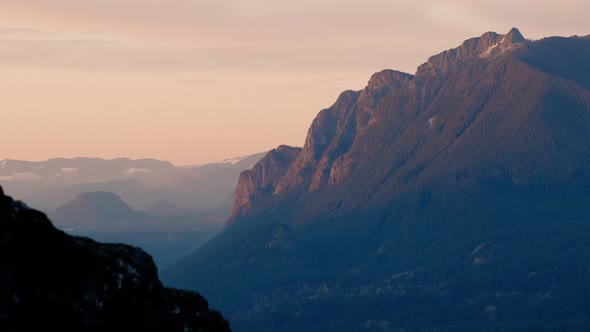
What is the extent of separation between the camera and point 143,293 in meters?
96.7

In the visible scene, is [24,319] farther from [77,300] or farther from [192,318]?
[192,318]

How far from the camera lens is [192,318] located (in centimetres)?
10619

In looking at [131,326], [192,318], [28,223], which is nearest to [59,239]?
[28,223]

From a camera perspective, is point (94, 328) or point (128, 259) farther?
point (128, 259)

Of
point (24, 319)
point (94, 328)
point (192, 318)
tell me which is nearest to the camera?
point (24, 319)

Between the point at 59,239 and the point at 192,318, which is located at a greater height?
the point at 59,239

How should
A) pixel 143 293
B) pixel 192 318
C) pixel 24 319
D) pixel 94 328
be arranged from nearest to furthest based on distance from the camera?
pixel 24 319 → pixel 94 328 → pixel 143 293 → pixel 192 318

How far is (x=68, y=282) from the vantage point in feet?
287

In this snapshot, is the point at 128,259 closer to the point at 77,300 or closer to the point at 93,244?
the point at 93,244

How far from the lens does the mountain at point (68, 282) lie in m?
83.6

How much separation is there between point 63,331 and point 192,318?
21400 millimetres

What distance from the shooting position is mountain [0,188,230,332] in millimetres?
83562

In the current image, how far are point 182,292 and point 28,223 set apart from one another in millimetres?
23598

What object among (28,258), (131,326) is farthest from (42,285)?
(131,326)
